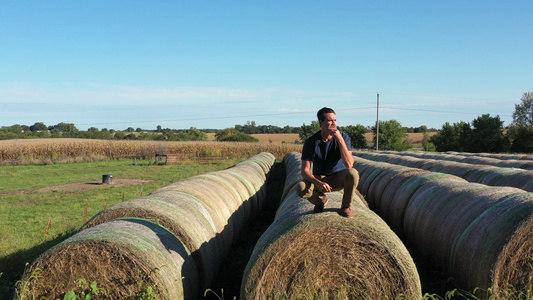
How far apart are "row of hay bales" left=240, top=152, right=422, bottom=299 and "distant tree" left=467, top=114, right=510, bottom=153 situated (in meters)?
60.6

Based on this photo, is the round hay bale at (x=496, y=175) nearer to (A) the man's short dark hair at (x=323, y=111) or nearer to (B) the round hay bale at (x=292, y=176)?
(B) the round hay bale at (x=292, y=176)

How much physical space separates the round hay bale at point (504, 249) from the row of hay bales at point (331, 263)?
1107mm

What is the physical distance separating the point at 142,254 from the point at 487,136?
62.9 m

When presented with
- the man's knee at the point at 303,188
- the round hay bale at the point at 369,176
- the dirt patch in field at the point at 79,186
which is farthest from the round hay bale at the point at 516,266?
the dirt patch in field at the point at 79,186

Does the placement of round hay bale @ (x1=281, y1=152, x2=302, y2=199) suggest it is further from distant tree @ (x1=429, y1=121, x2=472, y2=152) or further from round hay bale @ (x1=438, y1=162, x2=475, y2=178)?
distant tree @ (x1=429, y1=121, x2=472, y2=152)

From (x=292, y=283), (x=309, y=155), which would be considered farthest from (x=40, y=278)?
(x=309, y=155)

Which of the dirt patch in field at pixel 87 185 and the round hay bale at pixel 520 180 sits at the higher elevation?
the round hay bale at pixel 520 180

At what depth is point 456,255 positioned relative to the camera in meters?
5.94

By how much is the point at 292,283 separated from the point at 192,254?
6.00 feet

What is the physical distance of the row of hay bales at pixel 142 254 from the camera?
500cm

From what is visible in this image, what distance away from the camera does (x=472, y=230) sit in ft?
18.7

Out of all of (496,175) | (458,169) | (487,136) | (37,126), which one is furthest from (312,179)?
(37,126)

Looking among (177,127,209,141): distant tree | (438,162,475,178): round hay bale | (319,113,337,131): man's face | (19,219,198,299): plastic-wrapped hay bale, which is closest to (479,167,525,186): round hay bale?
(438,162,475,178): round hay bale

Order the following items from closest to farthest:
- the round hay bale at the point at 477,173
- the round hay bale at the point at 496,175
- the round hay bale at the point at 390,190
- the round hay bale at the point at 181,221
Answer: the round hay bale at the point at 181,221
the round hay bale at the point at 496,175
the round hay bale at the point at 390,190
the round hay bale at the point at 477,173
